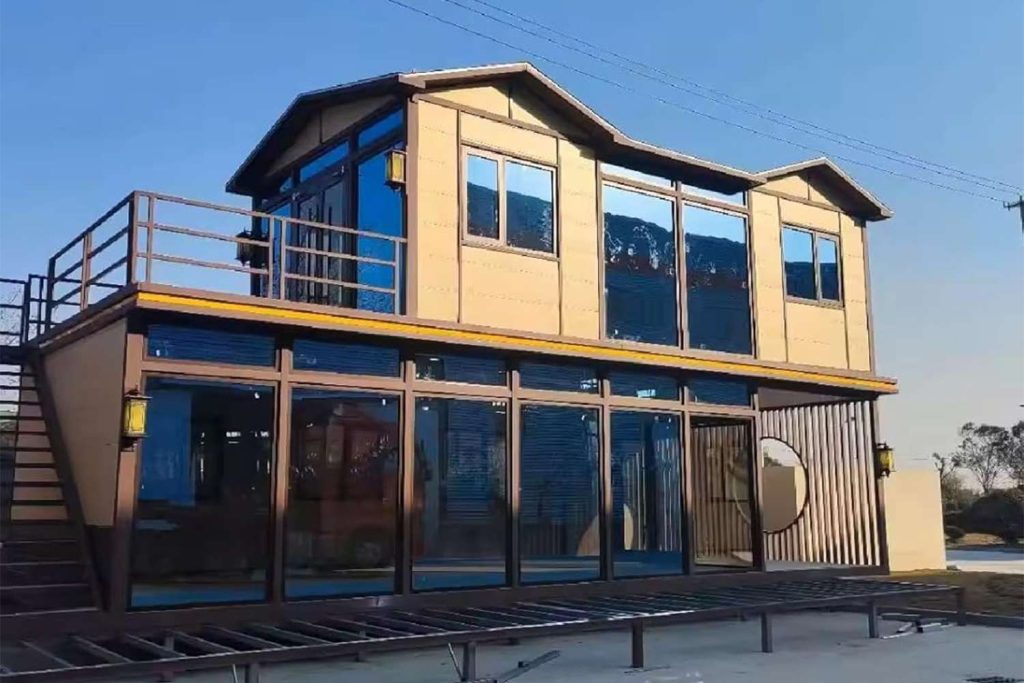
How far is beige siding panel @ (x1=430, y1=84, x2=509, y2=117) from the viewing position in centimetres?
976

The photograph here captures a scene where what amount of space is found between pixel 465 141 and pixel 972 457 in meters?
34.5

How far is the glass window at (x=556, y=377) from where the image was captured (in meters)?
9.98

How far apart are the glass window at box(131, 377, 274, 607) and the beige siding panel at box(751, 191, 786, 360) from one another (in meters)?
6.28

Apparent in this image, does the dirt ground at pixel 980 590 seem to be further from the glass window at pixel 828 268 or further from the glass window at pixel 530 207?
the glass window at pixel 530 207

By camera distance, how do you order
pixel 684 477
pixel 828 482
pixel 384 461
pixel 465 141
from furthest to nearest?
pixel 828 482
pixel 684 477
pixel 465 141
pixel 384 461

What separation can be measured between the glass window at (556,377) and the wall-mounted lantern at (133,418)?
3.69m

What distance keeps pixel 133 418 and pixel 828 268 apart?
8999 mm

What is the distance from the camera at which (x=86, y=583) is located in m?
7.66

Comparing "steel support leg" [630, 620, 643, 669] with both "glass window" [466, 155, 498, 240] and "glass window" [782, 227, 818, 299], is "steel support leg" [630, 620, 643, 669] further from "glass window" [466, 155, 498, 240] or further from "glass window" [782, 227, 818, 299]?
"glass window" [782, 227, 818, 299]

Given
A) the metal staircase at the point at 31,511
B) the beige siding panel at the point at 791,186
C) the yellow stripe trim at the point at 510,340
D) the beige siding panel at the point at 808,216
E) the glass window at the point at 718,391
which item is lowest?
the metal staircase at the point at 31,511

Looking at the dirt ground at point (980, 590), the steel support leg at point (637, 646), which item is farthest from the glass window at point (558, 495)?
the dirt ground at point (980, 590)

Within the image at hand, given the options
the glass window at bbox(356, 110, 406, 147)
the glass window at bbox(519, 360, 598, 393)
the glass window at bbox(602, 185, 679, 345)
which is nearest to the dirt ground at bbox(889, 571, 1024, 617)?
the glass window at bbox(602, 185, 679, 345)

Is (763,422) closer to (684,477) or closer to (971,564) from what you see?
(684,477)

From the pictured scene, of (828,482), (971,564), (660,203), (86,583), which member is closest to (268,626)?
(86,583)
